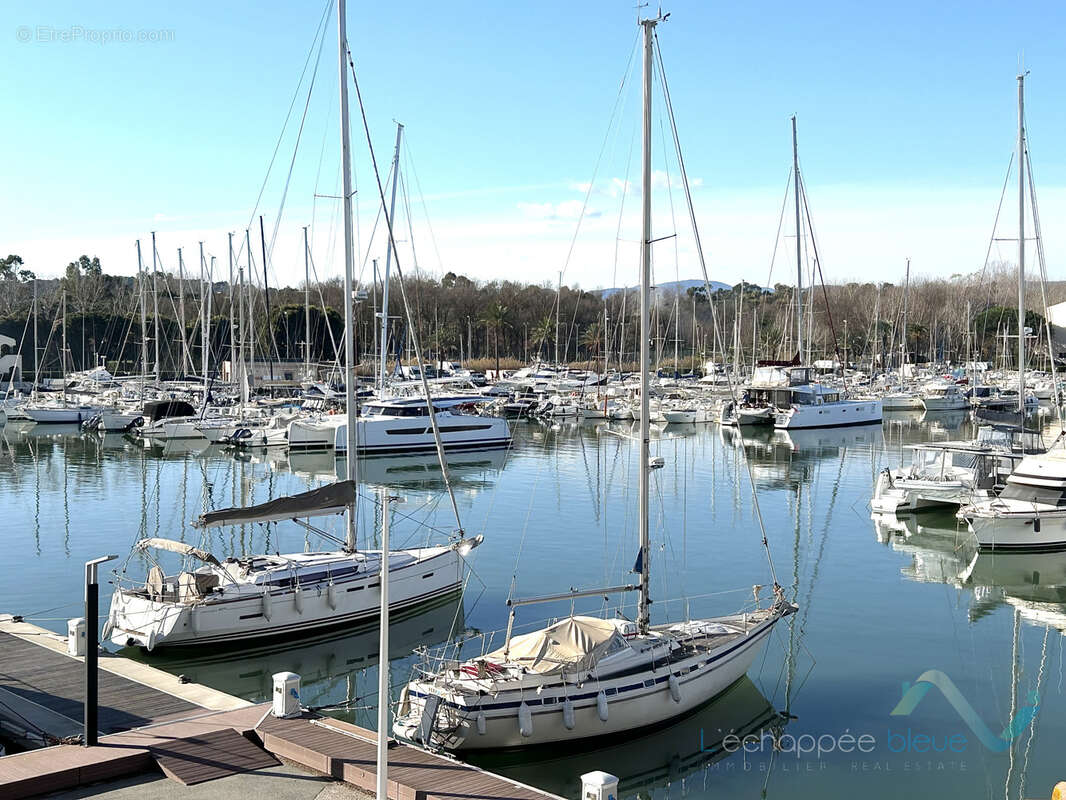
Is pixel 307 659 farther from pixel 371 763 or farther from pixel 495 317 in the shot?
pixel 495 317

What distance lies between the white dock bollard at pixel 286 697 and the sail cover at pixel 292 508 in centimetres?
699

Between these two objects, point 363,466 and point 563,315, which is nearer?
point 363,466

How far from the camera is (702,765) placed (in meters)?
15.3

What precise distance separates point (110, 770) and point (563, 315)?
105539mm

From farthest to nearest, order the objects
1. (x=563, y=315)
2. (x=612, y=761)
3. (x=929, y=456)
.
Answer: (x=563, y=315), (x=929, y=456), (x=612, y=761)

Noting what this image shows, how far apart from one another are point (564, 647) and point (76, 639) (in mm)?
8831

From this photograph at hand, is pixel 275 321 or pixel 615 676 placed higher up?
pixel 275 321

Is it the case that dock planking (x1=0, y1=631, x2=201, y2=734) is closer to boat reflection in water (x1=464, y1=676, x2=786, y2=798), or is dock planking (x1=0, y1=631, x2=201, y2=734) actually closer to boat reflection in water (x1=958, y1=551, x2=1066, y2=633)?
boat reflection in water (x1=464, y1=676, x2=786, y2=798)

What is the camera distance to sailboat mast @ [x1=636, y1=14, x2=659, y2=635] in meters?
17.3

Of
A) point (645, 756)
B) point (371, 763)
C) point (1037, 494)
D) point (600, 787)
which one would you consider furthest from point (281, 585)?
point (1037, 494)

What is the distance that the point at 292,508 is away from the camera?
21.5 meters

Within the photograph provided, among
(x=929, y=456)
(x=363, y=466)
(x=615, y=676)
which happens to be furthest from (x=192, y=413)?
(x=615, y=676)

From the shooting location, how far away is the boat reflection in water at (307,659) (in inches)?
736

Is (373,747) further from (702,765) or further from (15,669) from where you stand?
(15,669)
